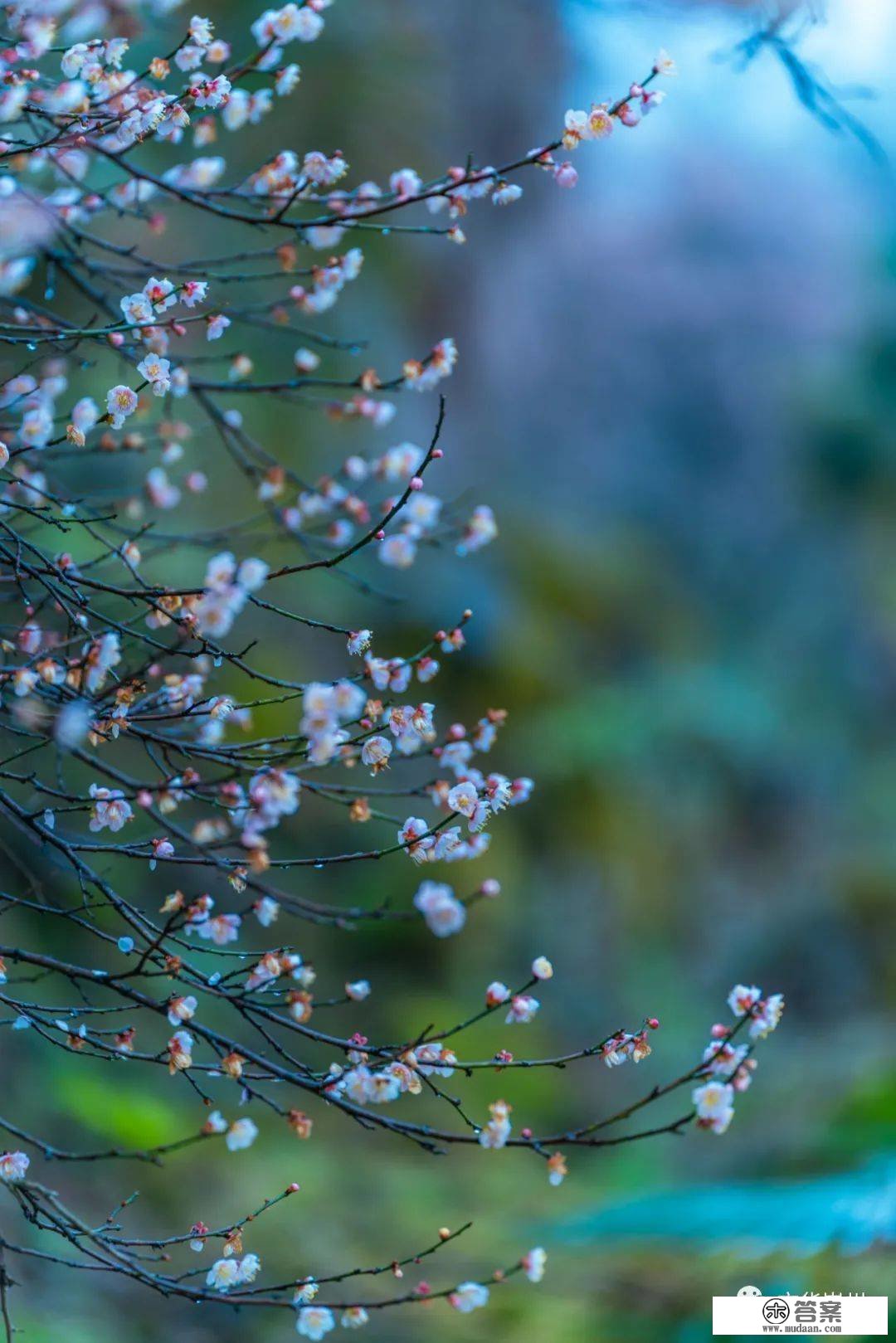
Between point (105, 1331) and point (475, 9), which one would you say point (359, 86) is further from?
point (105, 1331)

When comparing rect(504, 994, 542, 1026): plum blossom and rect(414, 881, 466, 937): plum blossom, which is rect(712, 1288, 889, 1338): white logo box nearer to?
rect(504, 994, 542, 1026): plum blossom

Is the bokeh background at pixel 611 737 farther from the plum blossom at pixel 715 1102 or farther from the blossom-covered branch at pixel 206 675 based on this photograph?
the plum blossom at pixel 715 1102

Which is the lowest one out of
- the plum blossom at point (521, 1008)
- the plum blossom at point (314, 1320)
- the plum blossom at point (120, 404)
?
the plum blossom at point (314, 1320)

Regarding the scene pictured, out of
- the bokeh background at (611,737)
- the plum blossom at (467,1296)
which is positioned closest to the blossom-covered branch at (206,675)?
the plum blossom at (467,1296)

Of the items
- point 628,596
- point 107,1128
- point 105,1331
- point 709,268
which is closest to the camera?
point 105,1331

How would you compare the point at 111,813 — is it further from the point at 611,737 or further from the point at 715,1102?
the point at 611,737

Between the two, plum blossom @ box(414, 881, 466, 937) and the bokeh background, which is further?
the bokeh background

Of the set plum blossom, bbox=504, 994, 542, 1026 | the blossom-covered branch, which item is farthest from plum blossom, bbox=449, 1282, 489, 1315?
plum blossom, bbox=504, 994, 542, 1026

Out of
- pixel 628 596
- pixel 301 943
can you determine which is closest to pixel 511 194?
pixel 301 943
